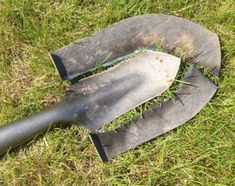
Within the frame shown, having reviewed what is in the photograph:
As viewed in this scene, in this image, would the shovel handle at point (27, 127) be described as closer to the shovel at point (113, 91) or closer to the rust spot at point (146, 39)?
the shovel at point (113, 91)

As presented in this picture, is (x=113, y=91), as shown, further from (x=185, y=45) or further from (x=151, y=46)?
(x=185, y=45)

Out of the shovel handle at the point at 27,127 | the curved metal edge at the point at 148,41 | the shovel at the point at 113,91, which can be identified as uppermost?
the curved metal edge at the point at 148,41

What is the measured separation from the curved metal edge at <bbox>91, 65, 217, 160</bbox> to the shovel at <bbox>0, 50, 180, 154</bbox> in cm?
6

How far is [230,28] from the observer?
7.18 ft

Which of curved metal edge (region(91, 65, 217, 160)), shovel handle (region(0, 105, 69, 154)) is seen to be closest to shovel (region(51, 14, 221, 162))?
curved metal edge (region(91, 65, 217, 160))

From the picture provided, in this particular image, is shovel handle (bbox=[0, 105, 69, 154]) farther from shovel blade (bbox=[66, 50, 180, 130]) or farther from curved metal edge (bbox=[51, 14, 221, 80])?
curved metal edge (bbox=[51, 14, 221, 80])

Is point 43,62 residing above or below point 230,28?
below

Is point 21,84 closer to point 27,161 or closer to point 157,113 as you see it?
point 27,161

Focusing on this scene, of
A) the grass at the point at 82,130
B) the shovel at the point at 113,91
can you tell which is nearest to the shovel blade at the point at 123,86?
the shovel at the point at 113,91

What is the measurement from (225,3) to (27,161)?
1.12 metres

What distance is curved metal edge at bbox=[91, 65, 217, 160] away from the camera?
6.59 ft

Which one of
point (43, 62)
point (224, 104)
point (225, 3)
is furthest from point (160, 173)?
point (225, 3)

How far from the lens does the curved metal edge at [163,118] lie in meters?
2.01

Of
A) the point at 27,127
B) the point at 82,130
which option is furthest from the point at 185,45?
the point at 27,127
